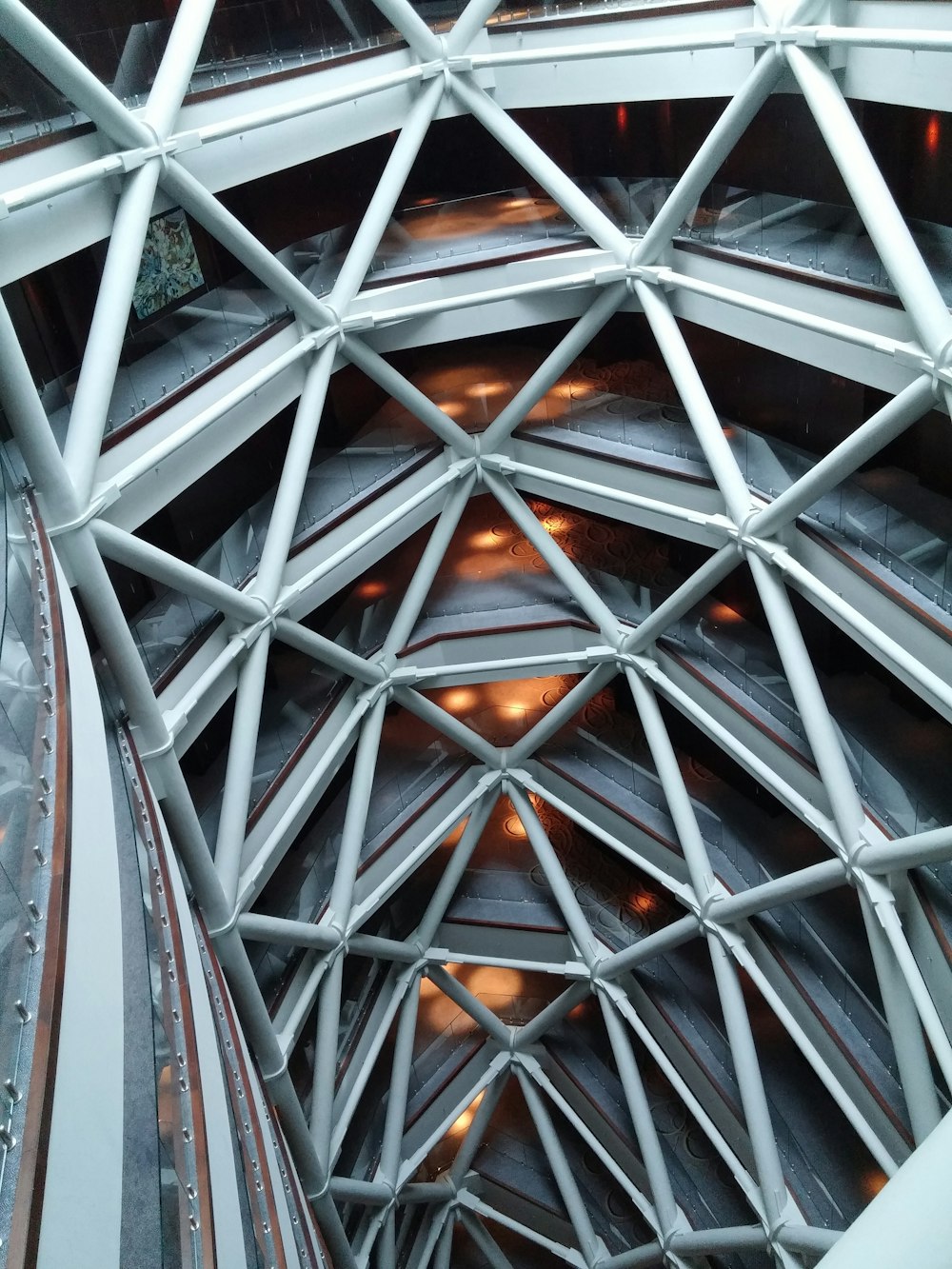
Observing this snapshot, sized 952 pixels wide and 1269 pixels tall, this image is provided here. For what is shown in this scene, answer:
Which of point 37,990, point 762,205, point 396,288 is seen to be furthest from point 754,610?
point 37,990

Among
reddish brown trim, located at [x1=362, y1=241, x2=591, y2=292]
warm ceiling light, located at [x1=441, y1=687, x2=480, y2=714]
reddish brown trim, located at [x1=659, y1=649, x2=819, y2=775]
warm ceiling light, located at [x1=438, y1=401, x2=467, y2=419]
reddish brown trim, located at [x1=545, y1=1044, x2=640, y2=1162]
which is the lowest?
reddish brown trim, located at [x1=545, y1=1044, x2=640, y2=1162]

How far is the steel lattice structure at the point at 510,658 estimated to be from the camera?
325 inches

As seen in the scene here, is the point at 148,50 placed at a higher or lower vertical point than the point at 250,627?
higher

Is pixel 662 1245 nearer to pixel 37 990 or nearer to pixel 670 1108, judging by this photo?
pixel 670 1108

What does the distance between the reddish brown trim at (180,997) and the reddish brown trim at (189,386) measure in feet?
8.93

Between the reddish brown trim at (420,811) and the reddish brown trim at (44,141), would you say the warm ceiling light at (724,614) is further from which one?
the reddish brown trim at (44,141)

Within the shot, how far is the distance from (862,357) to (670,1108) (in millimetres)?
12939

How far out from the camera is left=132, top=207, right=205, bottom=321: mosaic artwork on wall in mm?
12055

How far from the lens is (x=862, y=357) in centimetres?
936

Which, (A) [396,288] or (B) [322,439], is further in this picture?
(B) [322,439]

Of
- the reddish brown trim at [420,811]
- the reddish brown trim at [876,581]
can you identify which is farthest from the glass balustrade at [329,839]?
the reddish brown trim at [876,581]

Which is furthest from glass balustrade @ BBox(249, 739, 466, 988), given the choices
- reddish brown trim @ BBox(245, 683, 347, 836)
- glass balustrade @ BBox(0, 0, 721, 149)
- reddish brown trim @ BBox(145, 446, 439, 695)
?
glass balustrade @ BBox(0, 0, 721, 149)

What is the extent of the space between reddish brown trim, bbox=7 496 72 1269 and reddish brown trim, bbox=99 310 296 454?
398 centimetres

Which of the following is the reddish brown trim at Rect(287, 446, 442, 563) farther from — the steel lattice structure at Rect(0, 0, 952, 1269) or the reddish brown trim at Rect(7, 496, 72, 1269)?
the reddish brown trim at Rect(7, 496, 72, 1269)
